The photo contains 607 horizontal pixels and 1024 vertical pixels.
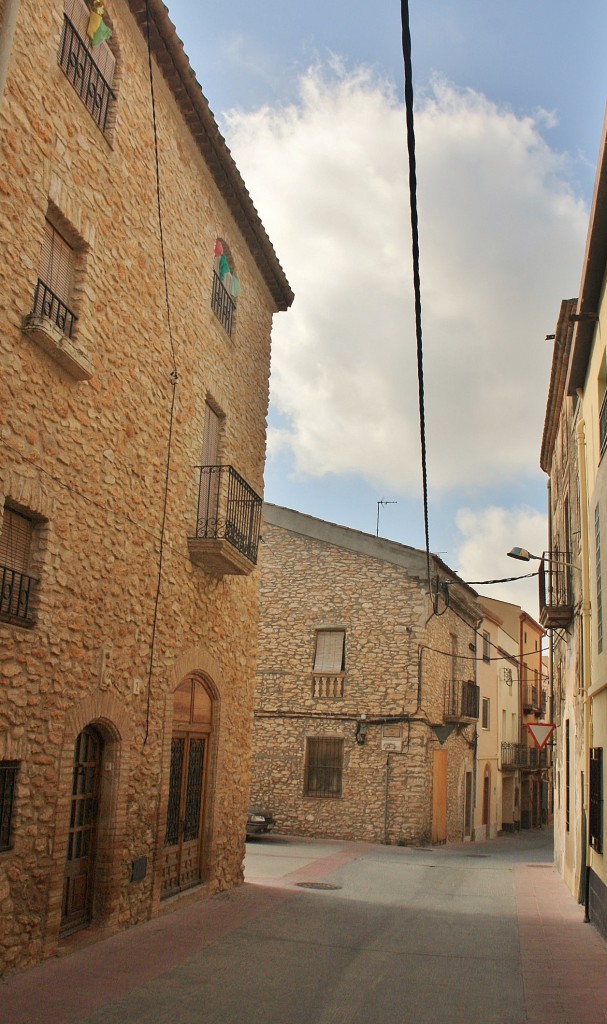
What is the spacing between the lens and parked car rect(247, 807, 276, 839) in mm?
19938

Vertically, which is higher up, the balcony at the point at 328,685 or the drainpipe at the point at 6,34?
the drainpipe at the point at 6,34

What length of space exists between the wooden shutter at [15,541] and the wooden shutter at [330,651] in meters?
15.2

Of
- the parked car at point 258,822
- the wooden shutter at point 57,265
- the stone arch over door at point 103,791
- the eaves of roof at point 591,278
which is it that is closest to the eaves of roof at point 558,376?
the eaves of roof at point 591,278

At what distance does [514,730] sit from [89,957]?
31573 mm

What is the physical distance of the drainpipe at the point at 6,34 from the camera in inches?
269

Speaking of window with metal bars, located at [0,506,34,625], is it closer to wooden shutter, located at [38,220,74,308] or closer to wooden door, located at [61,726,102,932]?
wooden door, located at [61,726,102,932]

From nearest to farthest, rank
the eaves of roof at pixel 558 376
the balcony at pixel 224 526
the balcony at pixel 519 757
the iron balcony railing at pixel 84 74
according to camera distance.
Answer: the iron balcony railing at pixel 84 74 < the balcony at pixel 224 526 < the eaves of roof at pixel 558 376 < the balcony at pixel 519 757

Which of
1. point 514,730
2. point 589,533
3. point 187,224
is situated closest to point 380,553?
point 589,533

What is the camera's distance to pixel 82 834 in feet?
28.4

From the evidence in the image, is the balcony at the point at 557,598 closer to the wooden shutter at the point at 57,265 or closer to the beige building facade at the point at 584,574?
the beige building facade at the point at 584,574

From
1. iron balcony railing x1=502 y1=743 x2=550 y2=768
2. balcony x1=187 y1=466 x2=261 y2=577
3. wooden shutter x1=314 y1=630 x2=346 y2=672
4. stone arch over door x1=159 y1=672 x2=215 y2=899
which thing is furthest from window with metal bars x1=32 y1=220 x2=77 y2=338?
iron balcony railing x1=502 y1=743 x2=550 y2=768

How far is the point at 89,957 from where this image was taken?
790 cm

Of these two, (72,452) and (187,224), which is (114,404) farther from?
(187,224)

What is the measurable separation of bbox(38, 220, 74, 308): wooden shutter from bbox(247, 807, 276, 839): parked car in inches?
582
